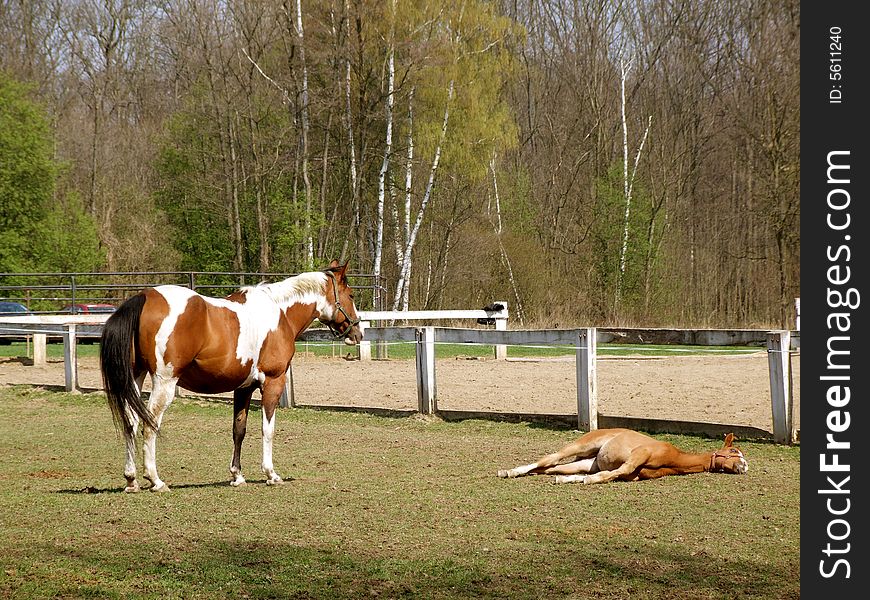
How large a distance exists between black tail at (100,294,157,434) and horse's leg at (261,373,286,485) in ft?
3.70

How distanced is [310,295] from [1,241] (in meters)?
24.9

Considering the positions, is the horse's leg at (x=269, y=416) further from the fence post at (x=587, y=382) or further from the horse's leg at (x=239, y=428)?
the fence post at (x=587, y=382)

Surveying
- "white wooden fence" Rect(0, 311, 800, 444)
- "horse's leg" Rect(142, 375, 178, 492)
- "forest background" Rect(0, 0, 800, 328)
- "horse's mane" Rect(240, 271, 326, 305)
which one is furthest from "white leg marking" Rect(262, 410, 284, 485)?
"forest background" Rect(0, 0, 800, 328)

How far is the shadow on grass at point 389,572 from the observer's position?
4742 mm

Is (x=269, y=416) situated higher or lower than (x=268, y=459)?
higher

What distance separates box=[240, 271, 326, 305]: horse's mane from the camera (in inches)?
329

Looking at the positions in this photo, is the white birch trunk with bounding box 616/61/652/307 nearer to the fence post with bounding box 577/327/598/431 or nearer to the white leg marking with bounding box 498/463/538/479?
the fence post with bounding box 577/327/598/431

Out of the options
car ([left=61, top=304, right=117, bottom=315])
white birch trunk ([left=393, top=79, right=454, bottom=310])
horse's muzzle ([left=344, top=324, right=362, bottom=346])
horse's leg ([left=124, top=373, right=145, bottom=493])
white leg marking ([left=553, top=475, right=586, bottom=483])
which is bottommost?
white leg marking ([left=553, top=475, right=586, bottom=483])

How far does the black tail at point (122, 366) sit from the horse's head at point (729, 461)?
15.2 feet

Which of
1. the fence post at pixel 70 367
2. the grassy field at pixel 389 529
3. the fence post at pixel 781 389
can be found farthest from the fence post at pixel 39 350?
the fence post at pixel 781 389

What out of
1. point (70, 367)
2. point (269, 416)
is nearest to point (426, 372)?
point (269, 416)

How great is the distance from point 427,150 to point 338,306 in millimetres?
20488

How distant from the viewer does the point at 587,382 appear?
10898 mm

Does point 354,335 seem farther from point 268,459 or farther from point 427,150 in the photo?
point 427,150
